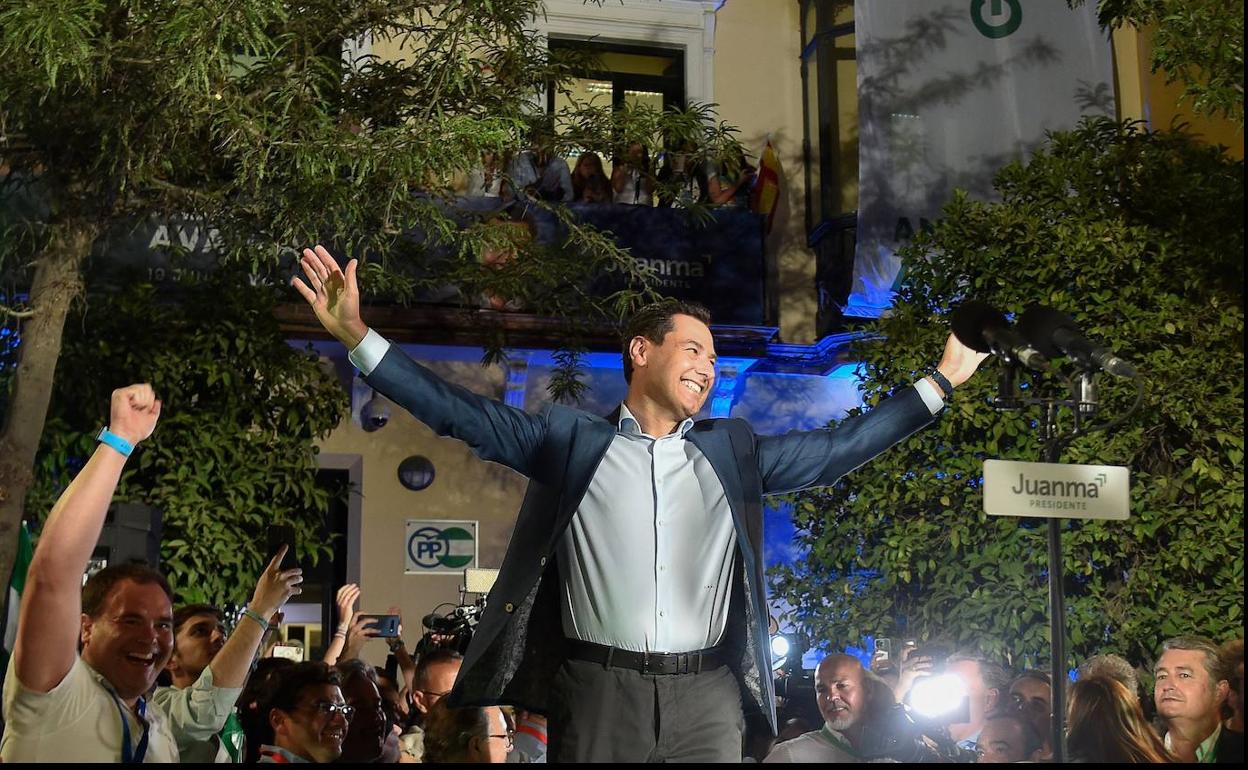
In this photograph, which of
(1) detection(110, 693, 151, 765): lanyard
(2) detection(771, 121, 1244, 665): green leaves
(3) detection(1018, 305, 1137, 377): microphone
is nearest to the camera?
(1) detection(110, 693, 151, 765): lanyard

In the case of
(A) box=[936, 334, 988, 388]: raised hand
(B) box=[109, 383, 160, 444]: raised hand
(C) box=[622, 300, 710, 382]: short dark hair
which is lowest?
(B) box=[109, 383, 160, 444]: raised hand

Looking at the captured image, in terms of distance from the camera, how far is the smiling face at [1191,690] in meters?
5.52

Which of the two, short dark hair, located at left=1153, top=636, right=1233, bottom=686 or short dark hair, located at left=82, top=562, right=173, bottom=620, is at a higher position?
short dark hair, located at left=82, top=562, right=173, bottom=620

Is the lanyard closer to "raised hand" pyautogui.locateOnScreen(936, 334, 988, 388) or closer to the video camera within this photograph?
"raised hand" pyautogui.locateOnScreen(936, 334, 988, 388)

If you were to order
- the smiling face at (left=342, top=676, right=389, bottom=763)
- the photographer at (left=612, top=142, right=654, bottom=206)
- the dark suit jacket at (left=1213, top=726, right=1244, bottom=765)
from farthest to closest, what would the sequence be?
the photographer at (left=612, top=142, right=654, bottom=206)
the dark suit jacket at (left=1213, top=726, right=1244, bottom=765)
the smiling face at (left=342, top=676, right=389, bottom=763)

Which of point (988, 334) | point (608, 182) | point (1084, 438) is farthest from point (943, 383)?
point (608, 182)

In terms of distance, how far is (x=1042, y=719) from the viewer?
588cm

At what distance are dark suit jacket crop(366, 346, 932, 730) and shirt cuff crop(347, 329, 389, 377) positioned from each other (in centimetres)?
2

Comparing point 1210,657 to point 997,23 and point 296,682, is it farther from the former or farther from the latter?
point 997,23

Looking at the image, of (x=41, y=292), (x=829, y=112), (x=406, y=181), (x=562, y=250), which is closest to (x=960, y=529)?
(x=562, y=250)

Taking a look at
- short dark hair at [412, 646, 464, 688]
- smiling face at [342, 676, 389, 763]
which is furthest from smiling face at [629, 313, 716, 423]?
short dark hair at [412, 646, 464, 688]

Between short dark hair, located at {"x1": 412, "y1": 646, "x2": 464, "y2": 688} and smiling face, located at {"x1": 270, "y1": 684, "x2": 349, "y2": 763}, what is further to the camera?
short dark hair, located at {"x1": 412, "y1": 646, "x2": 464, "y2": 688}

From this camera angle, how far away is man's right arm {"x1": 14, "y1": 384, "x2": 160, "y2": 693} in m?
2.85

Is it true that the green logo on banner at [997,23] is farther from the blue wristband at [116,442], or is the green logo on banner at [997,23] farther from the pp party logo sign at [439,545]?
the blue wristband at [116,442]
